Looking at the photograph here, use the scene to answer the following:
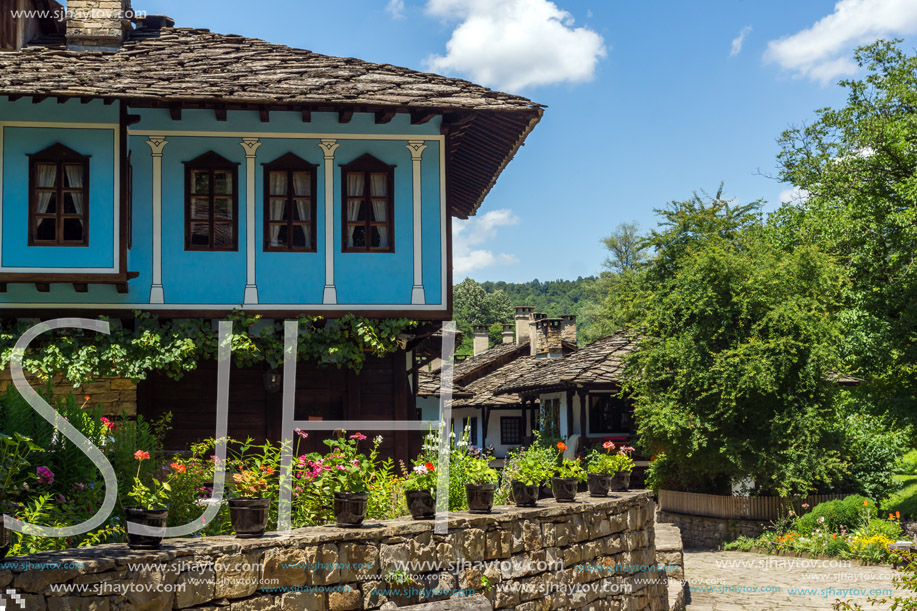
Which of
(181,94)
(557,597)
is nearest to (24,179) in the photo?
(181,94)

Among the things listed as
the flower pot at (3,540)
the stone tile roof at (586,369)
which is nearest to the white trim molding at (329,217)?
the flower pot at (3,540)

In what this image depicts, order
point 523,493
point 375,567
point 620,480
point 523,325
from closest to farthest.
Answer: point 375,567
point 523,493
point 620,480
point 523,325

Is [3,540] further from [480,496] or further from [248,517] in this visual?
[480,496]

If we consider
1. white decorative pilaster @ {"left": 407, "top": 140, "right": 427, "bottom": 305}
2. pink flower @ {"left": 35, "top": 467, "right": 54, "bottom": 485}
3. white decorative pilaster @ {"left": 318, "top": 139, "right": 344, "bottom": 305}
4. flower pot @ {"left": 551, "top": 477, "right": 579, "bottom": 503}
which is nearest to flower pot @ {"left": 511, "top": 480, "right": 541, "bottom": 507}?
flower pot @ {"left": 551, "top": 477, "right": 579, "bottom": 503}

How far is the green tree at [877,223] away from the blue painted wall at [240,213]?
13144 millimetres

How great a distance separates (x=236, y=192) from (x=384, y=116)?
2258 mm

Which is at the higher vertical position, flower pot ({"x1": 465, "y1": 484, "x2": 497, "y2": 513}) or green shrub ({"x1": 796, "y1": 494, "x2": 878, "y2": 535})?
flower pot ({"x1": 465, "y1": 484, "x2": 497, "y2": 513})

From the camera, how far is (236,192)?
11883mm

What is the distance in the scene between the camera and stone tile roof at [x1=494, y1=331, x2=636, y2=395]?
79.3ft

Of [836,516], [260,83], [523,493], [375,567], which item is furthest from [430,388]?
[375,567]

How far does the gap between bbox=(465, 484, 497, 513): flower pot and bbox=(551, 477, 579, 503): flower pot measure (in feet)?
4.50

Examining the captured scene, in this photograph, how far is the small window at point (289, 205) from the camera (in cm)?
1191

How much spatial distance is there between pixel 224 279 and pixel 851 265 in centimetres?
1709

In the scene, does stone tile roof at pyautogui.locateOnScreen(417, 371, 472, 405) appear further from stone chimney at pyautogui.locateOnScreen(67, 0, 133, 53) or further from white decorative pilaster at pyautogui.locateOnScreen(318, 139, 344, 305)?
stone chimney at pyautogui.locateOnScreen(67, 0, 133, 53)
